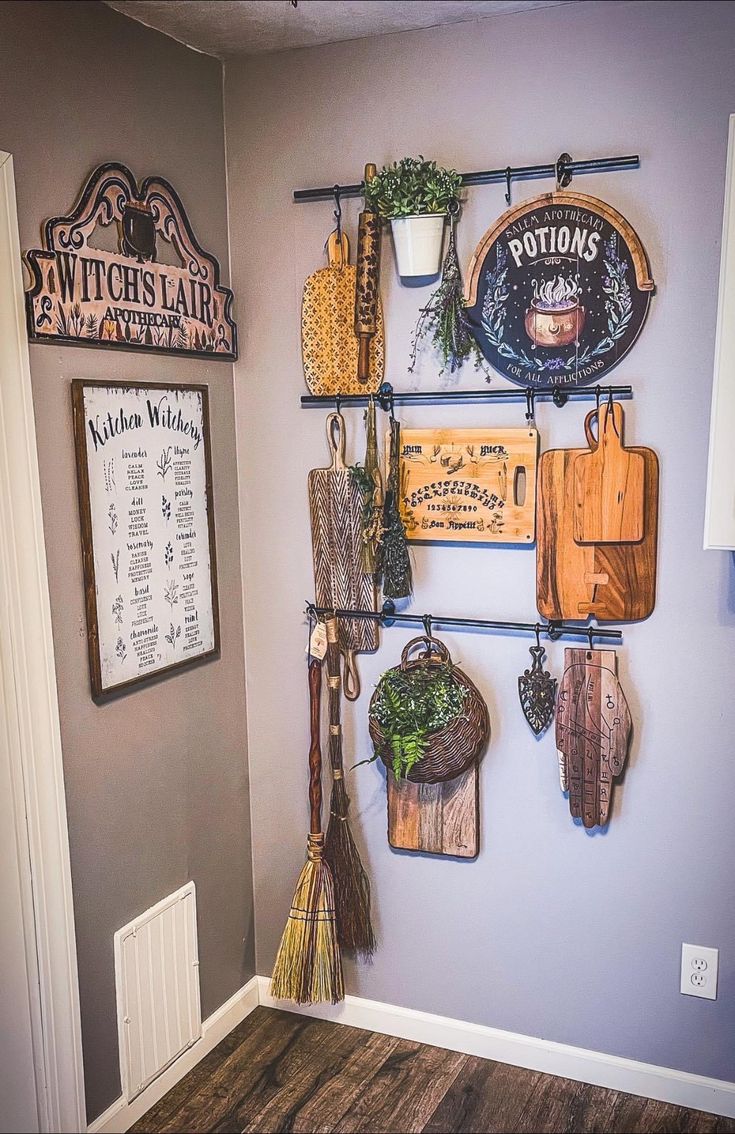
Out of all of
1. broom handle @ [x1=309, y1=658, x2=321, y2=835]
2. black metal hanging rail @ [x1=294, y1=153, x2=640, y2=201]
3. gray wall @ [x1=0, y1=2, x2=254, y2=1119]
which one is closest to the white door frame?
gray wall @ [x1=0, y1=2, x2=254, y2=1119]

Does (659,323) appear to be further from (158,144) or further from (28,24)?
(28,24)

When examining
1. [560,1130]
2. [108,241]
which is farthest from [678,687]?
[108,241]

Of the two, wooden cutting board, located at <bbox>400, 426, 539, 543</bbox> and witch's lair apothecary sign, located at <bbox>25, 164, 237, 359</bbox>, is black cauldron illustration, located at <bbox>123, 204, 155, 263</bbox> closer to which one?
witch's lair apothecary sign, located at <bbox>25, 164, 237, 359</bbox>

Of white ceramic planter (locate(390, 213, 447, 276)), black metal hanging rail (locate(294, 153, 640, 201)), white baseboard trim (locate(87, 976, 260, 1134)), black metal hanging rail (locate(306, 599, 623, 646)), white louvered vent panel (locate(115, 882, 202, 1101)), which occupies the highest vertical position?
black metal hanging rail (locate(294, 153, 640, 201))

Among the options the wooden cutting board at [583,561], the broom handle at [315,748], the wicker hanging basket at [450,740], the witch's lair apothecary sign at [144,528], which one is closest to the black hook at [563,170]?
the wooden cutting board at [583,561]

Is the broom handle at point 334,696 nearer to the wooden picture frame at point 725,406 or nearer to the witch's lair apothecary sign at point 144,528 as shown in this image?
the witch's lair apothecary sign at point 144,528

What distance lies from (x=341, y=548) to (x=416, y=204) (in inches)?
30.3

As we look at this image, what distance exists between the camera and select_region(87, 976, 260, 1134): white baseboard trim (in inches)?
85.1

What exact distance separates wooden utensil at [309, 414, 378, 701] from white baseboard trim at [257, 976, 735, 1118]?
81cm

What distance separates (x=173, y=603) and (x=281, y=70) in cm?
122

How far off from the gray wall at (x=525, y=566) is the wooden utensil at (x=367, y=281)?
5 centimetres

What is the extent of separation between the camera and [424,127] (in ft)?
7.23

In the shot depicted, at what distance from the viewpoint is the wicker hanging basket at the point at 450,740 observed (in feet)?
7.36

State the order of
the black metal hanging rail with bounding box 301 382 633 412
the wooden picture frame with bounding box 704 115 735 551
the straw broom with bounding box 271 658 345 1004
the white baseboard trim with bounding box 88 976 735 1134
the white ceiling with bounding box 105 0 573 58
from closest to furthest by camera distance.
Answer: the wooden picture frame with bounding box 704 115 735 551 → the white ceiling with bounding box 105 0 573 58 → the black metal hanging rail with bounding box 301 382 633 412 → the white baseboard trim with bounding box 88 976 735 1134 → the straw broom with bounding box 271 658 345 1004
